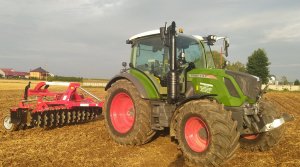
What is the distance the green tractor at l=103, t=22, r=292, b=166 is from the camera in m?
5.49

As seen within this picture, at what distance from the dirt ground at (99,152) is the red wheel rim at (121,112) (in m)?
0.47

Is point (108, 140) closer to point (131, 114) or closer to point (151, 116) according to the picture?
point (131, 114)

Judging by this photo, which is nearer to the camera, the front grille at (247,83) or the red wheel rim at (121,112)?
the front grille at (247,83)

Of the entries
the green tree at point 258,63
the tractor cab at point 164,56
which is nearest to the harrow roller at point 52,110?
the tractor cab at point 164,56

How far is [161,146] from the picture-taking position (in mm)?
7141

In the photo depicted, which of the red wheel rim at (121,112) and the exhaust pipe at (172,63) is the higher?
the exhaust pipe at (172,63)

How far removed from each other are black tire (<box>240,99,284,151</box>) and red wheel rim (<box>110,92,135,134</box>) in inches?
108

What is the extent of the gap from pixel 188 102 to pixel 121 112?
237cm

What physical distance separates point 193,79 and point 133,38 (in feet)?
7.03

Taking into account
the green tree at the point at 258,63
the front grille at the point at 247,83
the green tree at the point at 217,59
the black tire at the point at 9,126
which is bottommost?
the black tire at the point at 9,126

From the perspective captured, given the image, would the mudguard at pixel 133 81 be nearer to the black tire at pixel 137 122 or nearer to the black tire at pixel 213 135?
the black tire at pixel 137 122

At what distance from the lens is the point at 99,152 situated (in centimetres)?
669

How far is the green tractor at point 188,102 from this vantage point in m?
5.49

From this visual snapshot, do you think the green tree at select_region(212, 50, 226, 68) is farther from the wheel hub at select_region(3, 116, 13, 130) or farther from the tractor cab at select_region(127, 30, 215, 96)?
the wheel hub at select_region(3, 116, 13, 130)
